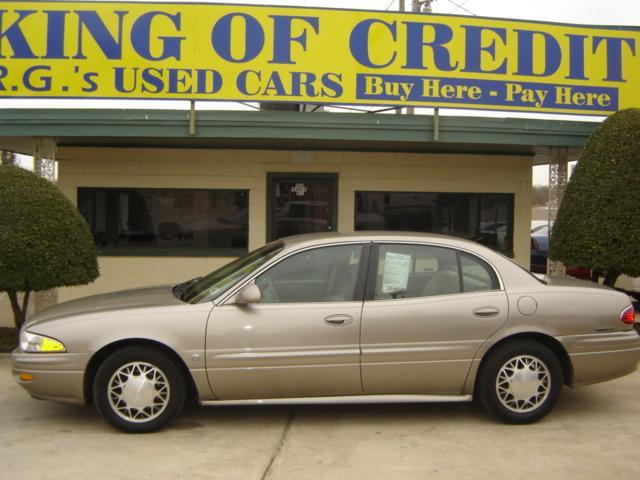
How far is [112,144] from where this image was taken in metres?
9.70

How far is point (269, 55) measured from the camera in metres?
8.10

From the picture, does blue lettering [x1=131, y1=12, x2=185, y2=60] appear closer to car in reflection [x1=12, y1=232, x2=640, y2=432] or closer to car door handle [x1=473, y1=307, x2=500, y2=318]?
car in reflection [x1=12, y1=232, x2=640, y2=432]

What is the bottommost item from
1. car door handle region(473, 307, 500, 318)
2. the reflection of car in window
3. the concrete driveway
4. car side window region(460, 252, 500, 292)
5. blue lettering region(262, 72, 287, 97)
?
the concrete driveway

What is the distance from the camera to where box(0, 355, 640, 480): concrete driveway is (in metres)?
4.27

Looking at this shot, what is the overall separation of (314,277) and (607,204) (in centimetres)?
411

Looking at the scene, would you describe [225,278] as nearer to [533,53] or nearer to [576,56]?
[533,53]

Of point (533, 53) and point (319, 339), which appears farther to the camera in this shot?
point (533, 53)

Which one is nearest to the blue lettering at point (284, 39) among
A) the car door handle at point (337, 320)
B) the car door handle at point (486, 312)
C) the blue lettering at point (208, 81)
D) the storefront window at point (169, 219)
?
the blue lettering at point (208, 81)

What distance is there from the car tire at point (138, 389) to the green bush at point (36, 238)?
8.61ft

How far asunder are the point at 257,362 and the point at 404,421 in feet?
4.32

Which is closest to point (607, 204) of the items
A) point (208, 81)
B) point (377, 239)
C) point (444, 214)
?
point (444, 214)

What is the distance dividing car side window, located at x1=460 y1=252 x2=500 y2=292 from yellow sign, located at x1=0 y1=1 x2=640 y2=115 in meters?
3.41

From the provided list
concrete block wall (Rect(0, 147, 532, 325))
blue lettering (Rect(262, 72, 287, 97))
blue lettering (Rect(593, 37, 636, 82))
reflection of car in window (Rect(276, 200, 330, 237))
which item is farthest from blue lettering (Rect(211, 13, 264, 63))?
blue lettering (Rect(593, 37, 636, 82))

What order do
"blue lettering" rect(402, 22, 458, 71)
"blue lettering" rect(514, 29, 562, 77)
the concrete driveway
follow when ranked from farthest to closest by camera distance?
"blue lettering" rect(514, 29, 562, 77), "blue lettering" rect(402, 22, 458, 71), the concrete driveway
